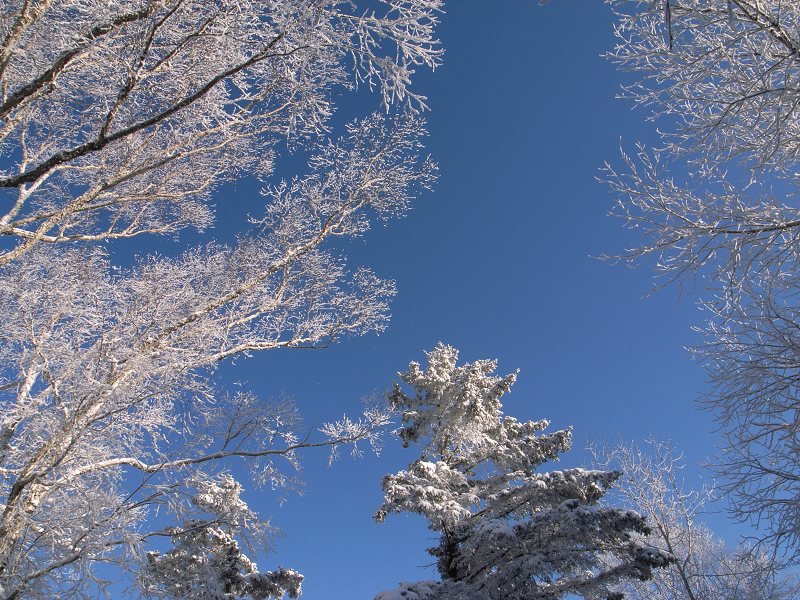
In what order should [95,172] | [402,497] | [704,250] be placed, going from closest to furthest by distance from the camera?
[704,250] → [95,172] → [402,497]

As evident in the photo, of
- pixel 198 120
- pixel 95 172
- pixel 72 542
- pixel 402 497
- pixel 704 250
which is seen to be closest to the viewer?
pixel 72 542

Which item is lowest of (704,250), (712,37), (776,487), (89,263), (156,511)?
(776,487)

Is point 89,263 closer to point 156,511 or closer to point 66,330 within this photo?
point 66,330

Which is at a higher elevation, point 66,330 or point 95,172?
point 95,172

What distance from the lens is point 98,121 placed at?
6.64 m

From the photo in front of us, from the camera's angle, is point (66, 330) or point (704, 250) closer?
point (704, 250)

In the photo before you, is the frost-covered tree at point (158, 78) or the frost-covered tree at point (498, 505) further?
the frost-covered tree at point (498, 505)

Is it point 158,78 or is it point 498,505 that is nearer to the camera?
point 158,78

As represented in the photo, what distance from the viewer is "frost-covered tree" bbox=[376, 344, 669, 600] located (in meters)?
8.67

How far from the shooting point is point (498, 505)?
1020cm

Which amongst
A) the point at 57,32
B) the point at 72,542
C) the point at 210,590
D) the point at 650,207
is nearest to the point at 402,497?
the point at 210,590

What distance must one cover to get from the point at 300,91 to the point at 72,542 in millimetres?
5266

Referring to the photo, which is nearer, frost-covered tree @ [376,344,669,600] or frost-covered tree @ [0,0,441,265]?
frost-covered tree @ [0,0,441,265]

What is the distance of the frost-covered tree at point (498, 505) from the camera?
8.67 meters
